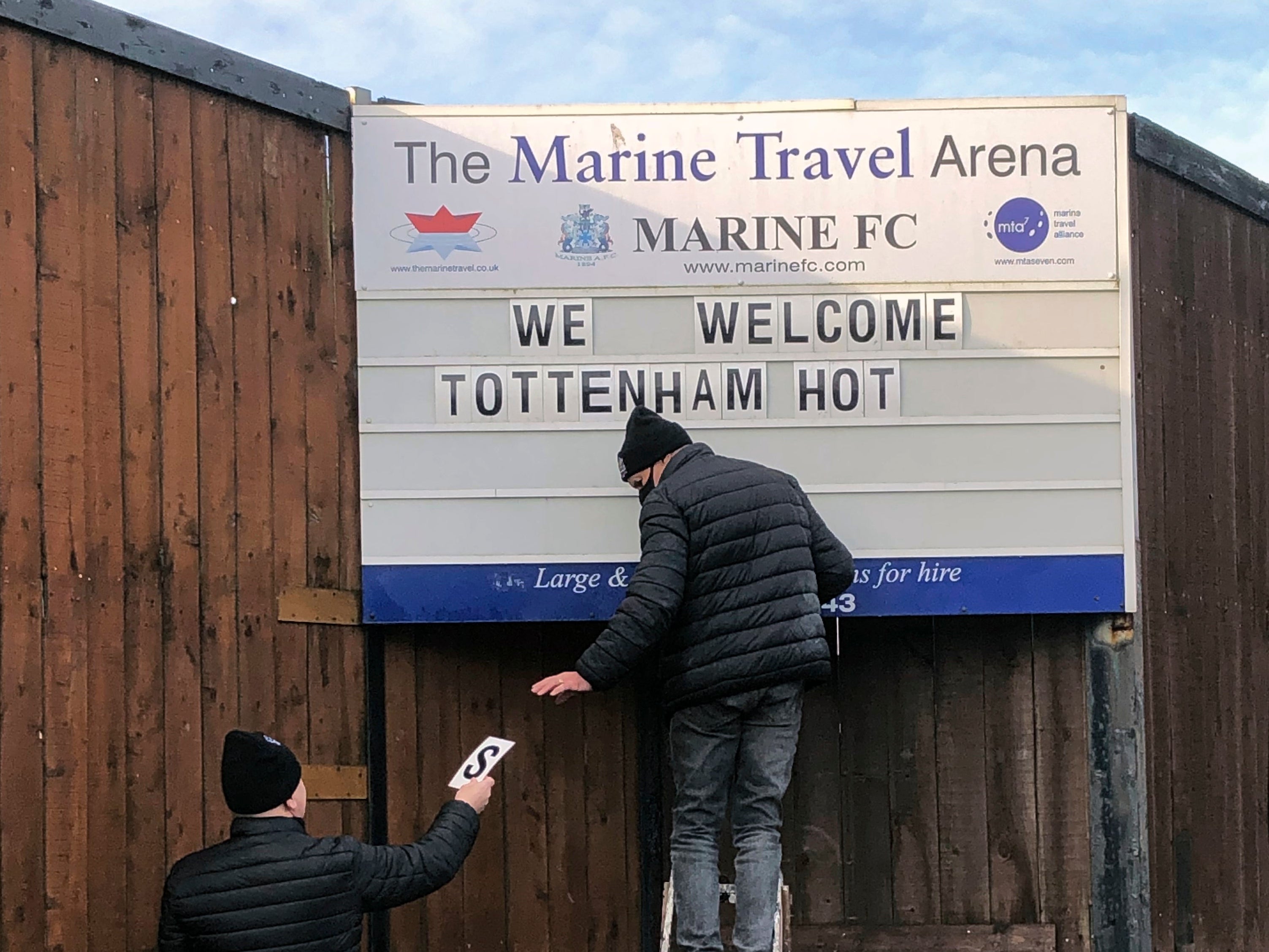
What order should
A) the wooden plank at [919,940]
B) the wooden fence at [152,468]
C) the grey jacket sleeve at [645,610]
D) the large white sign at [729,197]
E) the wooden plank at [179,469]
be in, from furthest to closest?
the wooden plank at [919,940], the large white sign at [729,197], the wooden plank at [179,469], the wooden fence at [152,468], the grey jacket sleeve at [645,610]

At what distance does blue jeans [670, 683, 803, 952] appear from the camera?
4.84m

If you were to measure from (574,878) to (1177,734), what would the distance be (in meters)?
2.71

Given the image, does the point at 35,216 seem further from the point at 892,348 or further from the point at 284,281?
the point at 892,348

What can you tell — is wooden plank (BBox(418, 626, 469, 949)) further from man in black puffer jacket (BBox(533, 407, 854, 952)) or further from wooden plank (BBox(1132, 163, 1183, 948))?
wooden plank (BBox(1132, 163, 1183, 948))

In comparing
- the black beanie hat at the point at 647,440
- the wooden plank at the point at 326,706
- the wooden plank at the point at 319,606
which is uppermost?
the black beanie hat at the point at 647,440

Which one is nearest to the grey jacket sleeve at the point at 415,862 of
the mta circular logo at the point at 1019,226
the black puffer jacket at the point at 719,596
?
the black puffer jacket at the point at 719,596

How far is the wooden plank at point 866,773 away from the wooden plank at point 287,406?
215 centimetres

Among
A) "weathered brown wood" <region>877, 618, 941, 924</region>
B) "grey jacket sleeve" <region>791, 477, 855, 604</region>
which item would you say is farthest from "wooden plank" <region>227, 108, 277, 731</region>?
"weathered brown wood" <region>877, 618, 941, 924</region>

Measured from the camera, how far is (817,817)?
599 cm

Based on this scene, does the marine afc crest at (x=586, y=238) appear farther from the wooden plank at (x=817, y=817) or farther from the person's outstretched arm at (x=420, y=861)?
the person's outstretched arm at (x=420, y=861)

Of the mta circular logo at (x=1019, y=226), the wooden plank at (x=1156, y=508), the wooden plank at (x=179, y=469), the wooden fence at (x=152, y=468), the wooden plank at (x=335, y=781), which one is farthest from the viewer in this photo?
the wooden plank at (x=1156, y=508)

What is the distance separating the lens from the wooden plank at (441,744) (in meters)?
5.77

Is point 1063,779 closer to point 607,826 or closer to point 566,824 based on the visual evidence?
point 607,826

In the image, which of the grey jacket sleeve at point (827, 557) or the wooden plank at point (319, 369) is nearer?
the grey jacket sleeve at point (827, 557)
